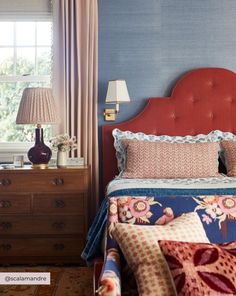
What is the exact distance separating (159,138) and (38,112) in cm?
107

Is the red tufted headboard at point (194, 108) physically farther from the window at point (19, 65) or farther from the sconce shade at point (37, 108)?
the window at point (19, 65)

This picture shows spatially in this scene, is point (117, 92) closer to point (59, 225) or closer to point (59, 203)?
point (59, 203)

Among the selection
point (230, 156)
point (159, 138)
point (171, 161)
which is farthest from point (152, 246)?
point (159, 138)

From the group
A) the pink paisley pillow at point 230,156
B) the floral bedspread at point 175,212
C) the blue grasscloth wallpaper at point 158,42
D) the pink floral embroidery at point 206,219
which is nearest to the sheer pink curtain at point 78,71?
the blue grasscloth wallpaper at point 158,42

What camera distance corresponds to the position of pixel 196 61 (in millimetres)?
3492

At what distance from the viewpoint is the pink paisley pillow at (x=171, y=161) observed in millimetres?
3002

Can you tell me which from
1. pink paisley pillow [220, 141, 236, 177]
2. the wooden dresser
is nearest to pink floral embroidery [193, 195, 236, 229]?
pink paisley pillow [220, 141, 236, 177]

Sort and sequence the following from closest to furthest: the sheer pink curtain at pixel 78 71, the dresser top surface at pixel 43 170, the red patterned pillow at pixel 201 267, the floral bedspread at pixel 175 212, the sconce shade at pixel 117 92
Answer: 1. the red patterned pillow at pixel 201 267
2. the floral bedspread at pixel 175 212
3. the dresser top surface at pixel 43 170
4. the sconce shade at pixel 117 92
5. the sheer pink curtain at pixel 78 71

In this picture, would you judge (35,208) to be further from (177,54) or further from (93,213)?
(177,54)

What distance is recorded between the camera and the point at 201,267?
1.31 m

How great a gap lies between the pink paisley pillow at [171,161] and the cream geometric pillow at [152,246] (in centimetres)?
133

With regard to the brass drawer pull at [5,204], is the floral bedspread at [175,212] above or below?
above

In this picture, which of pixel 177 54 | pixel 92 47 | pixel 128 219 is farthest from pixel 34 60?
pixel 128 219

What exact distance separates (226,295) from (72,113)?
245 cm
